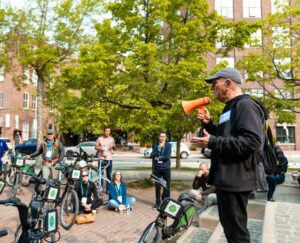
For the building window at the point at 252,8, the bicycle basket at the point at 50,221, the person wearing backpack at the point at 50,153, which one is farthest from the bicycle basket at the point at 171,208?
the building window at the point at 252,8

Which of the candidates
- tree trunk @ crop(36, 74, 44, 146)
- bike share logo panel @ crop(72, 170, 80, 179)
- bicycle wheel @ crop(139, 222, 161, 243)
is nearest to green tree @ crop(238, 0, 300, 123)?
bike share logo panel @ crop(72, 170, 80, 179)

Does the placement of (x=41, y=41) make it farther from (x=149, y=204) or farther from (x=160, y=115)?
(x=149, y=204)

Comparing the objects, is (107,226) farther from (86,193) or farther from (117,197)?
(117,197)

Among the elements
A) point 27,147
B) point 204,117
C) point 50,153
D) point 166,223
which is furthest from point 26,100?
point 204,117

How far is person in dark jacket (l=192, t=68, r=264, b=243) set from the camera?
8.08 feet

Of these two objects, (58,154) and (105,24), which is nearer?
(58,154)

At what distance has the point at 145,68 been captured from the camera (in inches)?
386

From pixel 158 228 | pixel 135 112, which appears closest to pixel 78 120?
pixel 135 112

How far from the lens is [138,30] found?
36.1ft

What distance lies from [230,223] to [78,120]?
8.14 m

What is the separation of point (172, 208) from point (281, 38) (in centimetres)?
1148

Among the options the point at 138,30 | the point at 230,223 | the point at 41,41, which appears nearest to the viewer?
the point at 230,223

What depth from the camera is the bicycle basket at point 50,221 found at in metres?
3.26

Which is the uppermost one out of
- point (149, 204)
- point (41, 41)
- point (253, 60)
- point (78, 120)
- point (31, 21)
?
point (31, 21)
